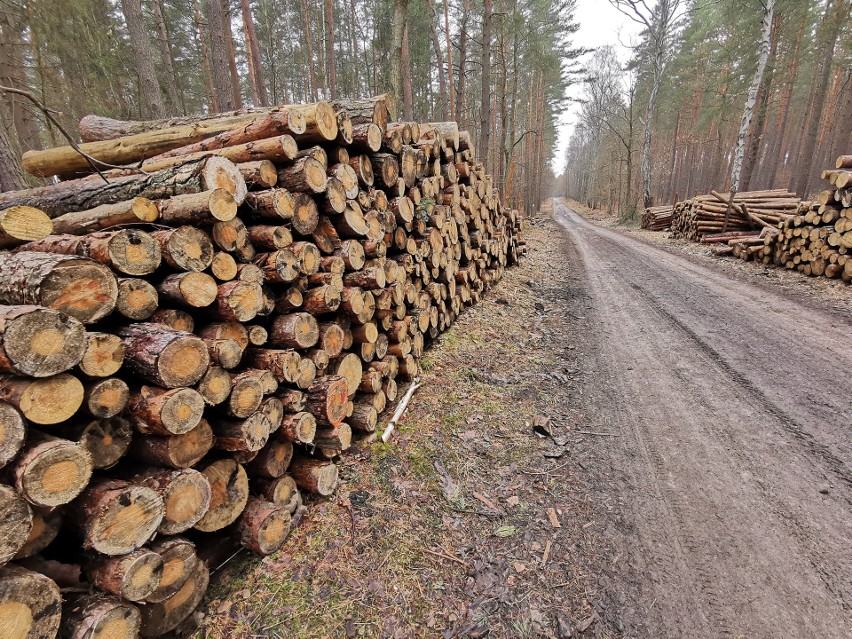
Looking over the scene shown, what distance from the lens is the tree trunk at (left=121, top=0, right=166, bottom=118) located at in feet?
30.2

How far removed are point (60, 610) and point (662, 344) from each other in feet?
22.4

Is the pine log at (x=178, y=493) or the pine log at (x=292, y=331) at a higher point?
the pine log at (x=292, y=331)

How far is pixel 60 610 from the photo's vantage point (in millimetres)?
1669

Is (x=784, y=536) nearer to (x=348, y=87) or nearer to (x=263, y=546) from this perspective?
(x=263, y=546)

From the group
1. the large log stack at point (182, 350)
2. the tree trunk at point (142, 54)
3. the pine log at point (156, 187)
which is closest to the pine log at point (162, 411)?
the large log stack at point (182, 350)

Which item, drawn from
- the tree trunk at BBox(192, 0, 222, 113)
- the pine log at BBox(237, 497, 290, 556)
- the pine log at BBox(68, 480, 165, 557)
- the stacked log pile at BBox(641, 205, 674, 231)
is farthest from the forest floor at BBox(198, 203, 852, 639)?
the tree trunk at BBox(192, 0, 222, 113)

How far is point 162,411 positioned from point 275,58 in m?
32.5

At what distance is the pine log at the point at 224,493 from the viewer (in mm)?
2463

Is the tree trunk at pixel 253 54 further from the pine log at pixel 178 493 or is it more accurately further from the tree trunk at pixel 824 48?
the tree trunk at pixel 824 48

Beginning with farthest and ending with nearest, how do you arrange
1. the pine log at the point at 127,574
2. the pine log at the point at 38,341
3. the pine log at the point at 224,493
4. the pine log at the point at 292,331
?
1. the pine log at the point at 292,331
2. the pine log at the point at 224,493
3. the pine log at the point at 127,574
4. the pine log at the point at 38,341

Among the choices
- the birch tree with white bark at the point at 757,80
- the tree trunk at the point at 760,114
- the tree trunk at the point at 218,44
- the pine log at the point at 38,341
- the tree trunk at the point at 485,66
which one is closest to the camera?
the pine log at the point at 38,341

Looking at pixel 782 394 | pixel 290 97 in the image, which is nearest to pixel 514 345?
pixel 782 394

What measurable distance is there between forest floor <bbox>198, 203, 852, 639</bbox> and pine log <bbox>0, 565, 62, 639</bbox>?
36.4 inches

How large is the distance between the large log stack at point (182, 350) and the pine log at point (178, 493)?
0.01 metres
